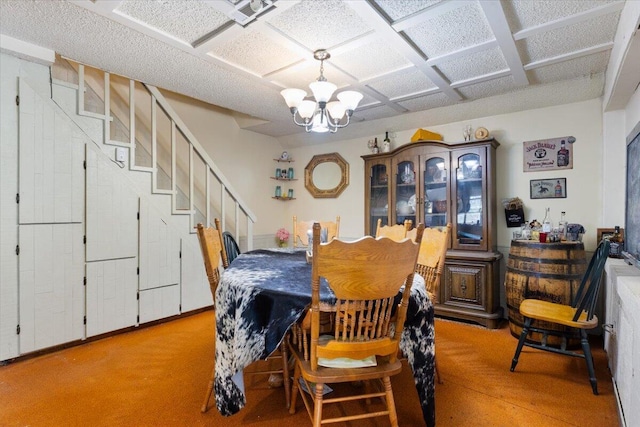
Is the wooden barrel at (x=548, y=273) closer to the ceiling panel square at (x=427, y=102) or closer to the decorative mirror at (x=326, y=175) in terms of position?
the ceiling panel square at (x=427, y=102)

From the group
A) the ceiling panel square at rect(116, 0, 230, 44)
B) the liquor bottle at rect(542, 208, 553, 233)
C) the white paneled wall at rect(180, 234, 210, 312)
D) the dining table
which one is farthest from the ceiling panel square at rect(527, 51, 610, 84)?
the white paneled wall at rect(180, 234, 210, 312)

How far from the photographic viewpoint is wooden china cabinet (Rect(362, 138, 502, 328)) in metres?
3.13

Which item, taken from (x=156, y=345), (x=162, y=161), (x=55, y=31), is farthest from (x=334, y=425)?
(x=162, y=161)

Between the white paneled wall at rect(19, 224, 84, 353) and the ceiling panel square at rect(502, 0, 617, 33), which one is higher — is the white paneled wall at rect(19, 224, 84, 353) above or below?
below

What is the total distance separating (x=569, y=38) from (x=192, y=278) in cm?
383

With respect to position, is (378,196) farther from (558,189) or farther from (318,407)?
(318,407)

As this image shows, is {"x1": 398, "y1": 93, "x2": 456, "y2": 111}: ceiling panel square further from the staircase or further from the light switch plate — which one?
the light switch plate

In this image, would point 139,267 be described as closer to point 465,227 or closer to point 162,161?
point 162,161

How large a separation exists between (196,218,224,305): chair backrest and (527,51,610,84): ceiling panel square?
285 cm

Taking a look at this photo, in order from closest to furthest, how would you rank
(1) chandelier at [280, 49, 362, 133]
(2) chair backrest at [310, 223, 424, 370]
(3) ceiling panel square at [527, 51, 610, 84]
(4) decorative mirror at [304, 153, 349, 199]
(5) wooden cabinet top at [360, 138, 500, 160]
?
(2) chair backrest at [310, 223, 424, 370], (1) chandelier at [280, 49, 362, 133], (3) ceiling panel square at [527, 51, 610, 84], (5) wooden cabinet top at [360, 138, 500, 160], (4) decorative mirror at [304, 153, 349, 199]

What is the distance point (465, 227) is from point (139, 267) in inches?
130

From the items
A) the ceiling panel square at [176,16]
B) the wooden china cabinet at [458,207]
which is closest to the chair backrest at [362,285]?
the ceiling panel square at [176,16]

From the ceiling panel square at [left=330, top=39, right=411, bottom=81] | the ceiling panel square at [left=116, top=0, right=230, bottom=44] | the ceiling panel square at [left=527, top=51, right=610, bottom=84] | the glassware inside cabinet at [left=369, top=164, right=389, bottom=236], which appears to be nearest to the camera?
the ceiling panel square at [left=116, top=0, right=230, bottom=44]

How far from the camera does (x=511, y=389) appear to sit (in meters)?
1.99
